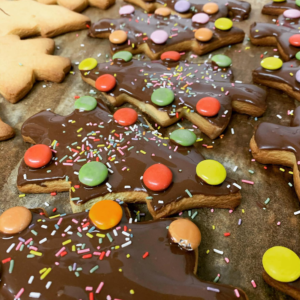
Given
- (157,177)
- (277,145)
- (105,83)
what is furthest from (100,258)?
(105,83)

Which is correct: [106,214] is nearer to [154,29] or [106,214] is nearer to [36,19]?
[154,29]

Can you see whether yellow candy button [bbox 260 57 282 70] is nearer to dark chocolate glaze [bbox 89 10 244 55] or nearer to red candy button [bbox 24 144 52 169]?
dark chocolate glaze [bbox 89 10 244 55]

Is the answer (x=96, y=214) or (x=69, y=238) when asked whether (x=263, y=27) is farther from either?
(x=69, y=238)

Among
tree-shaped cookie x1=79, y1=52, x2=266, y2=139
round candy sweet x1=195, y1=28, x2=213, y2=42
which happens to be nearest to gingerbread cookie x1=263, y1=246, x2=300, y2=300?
tree-shaped cookie x1=79, y1=52, x2=266, y2=139

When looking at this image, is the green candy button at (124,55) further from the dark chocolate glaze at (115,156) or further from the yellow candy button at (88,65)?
the dark chocolate glaze at (115,156)

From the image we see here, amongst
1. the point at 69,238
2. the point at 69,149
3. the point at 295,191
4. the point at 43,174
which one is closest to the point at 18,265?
the point at 69,238
